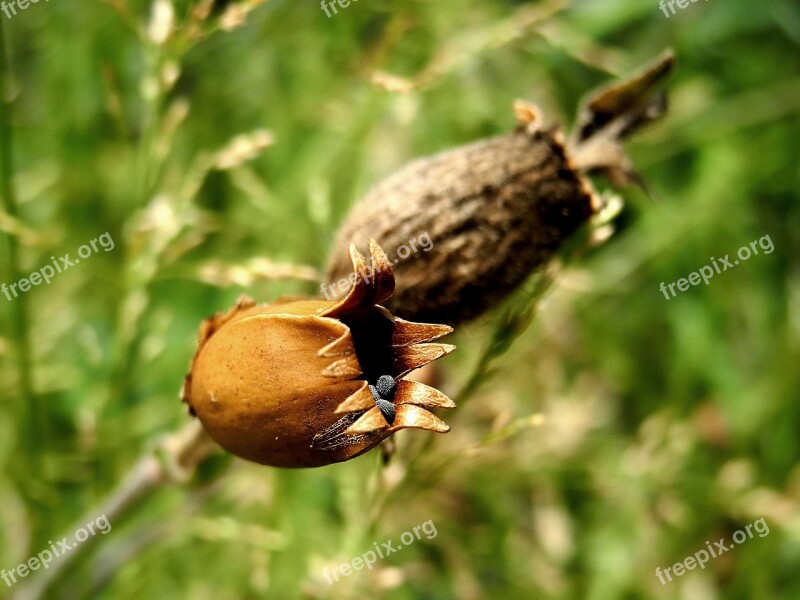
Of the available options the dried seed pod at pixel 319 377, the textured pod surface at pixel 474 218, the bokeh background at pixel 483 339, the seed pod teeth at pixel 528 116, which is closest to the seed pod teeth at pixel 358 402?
the dried seed pod at pixel 319 377

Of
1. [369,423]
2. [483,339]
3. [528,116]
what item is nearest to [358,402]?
[369,423]

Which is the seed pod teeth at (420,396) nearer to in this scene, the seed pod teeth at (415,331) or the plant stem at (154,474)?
the seed pod teeth at (415,331)

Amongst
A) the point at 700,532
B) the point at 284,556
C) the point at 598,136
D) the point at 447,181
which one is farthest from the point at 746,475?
the point at 447,181

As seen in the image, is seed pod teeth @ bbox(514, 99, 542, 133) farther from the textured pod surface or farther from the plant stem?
the plant stem

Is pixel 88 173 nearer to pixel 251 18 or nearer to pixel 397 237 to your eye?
pixel 251 18

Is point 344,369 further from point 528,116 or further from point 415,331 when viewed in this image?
point 528,116
